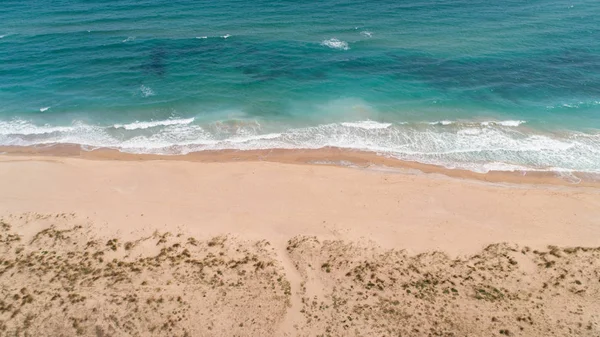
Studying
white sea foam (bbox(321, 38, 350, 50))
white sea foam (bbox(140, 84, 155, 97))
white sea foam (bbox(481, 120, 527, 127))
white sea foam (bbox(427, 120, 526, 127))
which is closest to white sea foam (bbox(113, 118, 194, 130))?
white sea foam (bbox(140, 84, 155, 97))

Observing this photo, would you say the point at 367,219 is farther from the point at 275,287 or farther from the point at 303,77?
the point at 303,77

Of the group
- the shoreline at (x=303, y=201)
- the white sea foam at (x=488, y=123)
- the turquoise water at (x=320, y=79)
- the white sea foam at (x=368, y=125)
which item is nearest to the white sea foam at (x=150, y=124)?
the turquoise water at (x=320, y=79)

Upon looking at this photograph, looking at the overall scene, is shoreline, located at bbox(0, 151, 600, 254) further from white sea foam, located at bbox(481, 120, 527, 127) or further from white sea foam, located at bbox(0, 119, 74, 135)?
white sea foam, located at bbox(481, 120, 527, 127)

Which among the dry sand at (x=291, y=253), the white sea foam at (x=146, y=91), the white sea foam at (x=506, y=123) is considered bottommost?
the dry sand at (x=291, y=253)

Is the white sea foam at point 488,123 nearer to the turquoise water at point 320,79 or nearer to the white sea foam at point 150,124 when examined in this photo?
the turquoise water at point 320,79

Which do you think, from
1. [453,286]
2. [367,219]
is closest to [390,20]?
[367,219]

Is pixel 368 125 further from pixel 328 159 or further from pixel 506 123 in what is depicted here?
pixel 506 123
